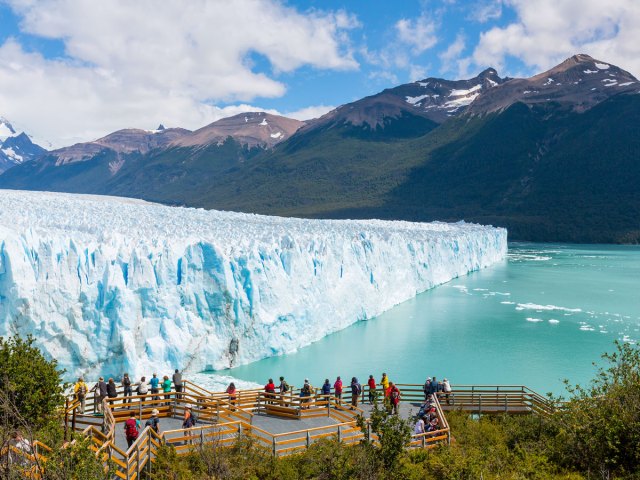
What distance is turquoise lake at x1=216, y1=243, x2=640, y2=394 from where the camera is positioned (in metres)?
16.4

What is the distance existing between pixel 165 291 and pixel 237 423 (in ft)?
23.0

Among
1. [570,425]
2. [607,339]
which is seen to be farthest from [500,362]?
[570,425]

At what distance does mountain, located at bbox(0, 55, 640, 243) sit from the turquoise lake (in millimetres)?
39666

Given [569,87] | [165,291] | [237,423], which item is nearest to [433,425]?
[237,423]

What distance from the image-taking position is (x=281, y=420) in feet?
A: 33.8

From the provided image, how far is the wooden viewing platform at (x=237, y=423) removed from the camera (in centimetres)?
758

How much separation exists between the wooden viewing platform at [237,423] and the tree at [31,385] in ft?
1.12

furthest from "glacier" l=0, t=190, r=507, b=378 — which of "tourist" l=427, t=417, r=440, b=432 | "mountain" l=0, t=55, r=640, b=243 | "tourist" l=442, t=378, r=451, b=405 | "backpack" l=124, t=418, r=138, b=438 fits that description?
"mountain" l=0, t=55, r=640, b=243

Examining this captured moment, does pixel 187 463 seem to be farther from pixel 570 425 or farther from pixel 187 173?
pixel 187 173

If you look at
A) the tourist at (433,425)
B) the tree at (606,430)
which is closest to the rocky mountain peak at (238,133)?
the tourist at (433,425)

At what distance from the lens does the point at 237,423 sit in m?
8.83

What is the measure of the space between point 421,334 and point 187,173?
13621 cm

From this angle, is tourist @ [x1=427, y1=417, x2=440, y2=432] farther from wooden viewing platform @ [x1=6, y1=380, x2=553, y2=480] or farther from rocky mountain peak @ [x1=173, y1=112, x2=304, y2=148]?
rocky mountain peak @ [x1=173, y1=112, x2=304, y2=148]

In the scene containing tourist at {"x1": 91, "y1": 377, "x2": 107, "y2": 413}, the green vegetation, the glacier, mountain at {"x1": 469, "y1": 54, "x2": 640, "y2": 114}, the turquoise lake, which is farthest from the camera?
mountain at {"x1": 469, "y1": 54, "x2": 640, "y2": 114}
